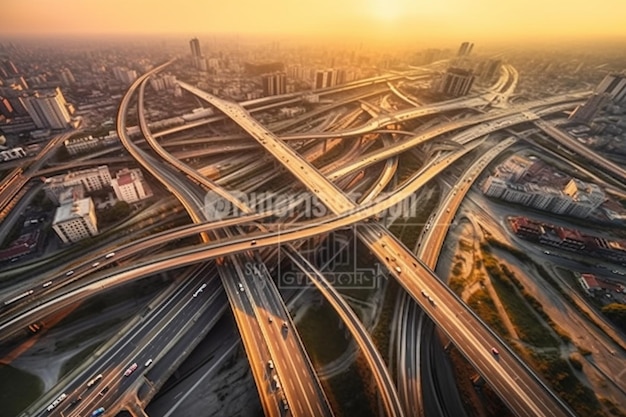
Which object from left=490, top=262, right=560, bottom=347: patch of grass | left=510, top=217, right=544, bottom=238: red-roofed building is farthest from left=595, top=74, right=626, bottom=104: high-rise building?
left=490, top=262, right=560, bottom=347: patch of grass

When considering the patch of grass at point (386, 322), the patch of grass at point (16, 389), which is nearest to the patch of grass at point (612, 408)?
the patch of grass at point (386, 322)

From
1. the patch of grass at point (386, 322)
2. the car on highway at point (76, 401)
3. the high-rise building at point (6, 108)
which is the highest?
the high-rise building at point (6, 108)

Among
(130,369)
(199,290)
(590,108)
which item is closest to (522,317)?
(199,290)

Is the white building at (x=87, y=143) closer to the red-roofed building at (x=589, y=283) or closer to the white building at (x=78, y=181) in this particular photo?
the white building at (x=78, y=181)

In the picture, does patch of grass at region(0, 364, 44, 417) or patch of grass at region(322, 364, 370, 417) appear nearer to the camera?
patch of grass at region(0, 364, 44, 417)

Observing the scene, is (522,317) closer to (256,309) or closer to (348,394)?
(348,394)

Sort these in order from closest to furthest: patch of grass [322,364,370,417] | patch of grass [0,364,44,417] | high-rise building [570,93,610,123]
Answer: patch of grass [0,364,44,417] → patch of grass [322,364,370,417] → high-rise building [570,93,610,123]

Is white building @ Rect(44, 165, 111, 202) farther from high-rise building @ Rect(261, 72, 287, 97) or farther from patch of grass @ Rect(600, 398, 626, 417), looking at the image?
patch of grass @ Rect(600, 398, 626, 417)
